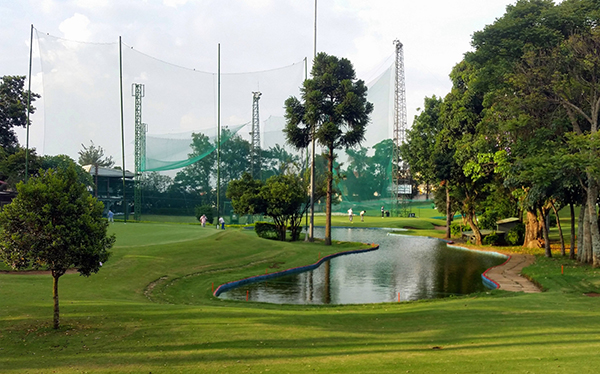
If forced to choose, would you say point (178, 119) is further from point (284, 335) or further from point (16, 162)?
point (284, 335)

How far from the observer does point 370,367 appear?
7.85 meters

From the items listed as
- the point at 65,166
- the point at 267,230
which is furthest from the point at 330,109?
the point at 65,166

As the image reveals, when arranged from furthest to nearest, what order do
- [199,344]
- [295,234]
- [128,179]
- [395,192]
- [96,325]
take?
[395,192], [128,179], [295,234], [96,325], [199,344]

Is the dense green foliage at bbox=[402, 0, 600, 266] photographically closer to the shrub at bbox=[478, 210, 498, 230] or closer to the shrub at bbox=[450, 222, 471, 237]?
the shrub at bbox=[478, 210, 498, 230]

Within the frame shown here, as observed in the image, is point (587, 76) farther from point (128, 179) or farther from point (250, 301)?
point (128, 179)

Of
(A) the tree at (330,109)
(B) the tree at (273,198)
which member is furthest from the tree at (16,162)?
(A) the tree at (330,109)

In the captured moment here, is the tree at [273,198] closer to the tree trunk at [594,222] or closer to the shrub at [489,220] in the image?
the shrub at [489,220]

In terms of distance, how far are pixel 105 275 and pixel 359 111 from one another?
2285 cm

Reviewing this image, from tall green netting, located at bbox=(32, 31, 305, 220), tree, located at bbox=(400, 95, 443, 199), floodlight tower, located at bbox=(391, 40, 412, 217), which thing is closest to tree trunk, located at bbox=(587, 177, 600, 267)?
tree, located at bbox=(400, 95, 443, 199)

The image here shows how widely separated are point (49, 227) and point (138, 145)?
146 ft

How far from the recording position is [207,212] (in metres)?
53.1

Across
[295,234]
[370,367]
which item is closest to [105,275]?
[370,367]

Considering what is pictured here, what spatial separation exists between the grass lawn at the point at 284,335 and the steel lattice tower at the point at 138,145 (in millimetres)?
35425

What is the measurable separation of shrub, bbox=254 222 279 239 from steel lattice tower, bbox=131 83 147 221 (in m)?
20.2
